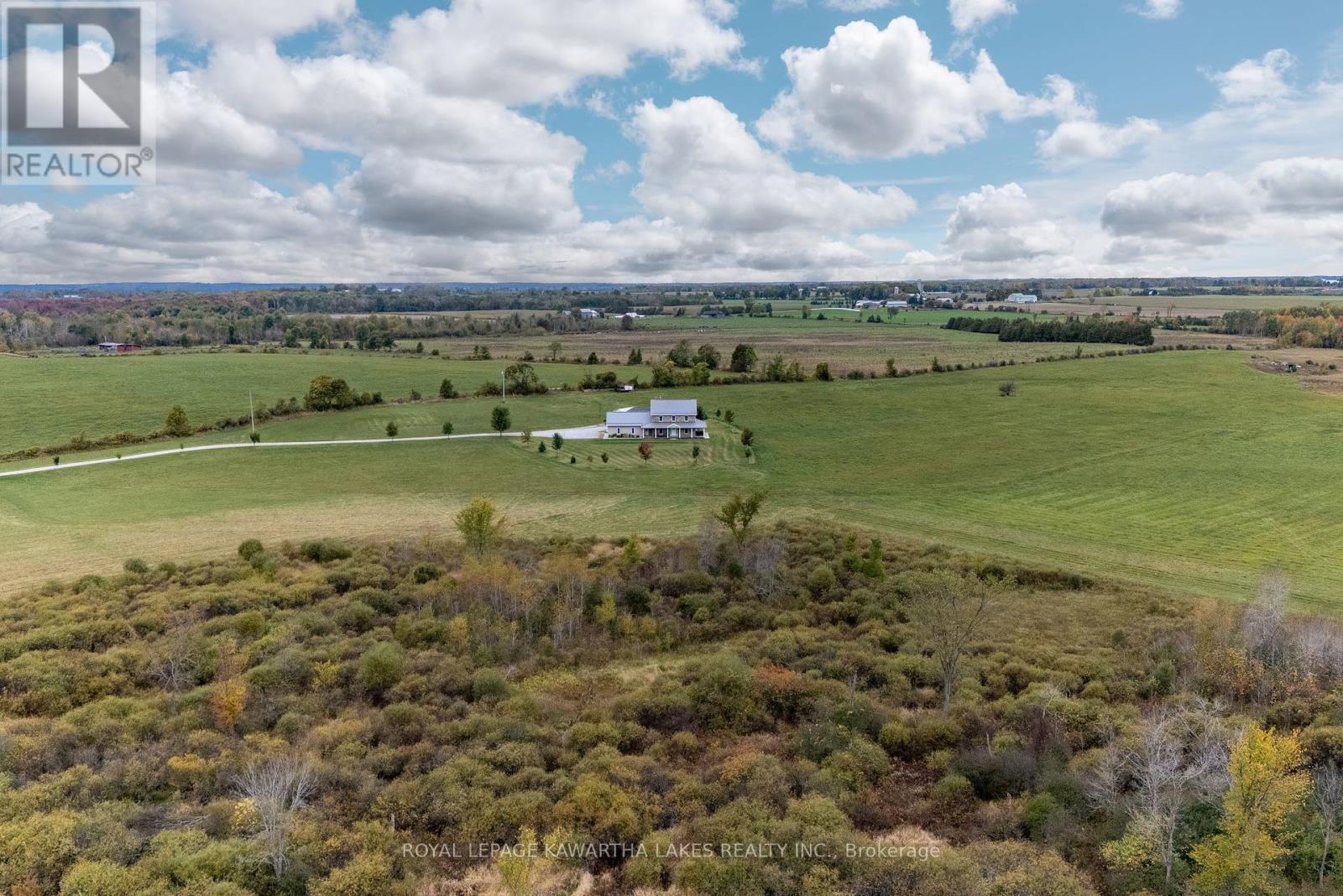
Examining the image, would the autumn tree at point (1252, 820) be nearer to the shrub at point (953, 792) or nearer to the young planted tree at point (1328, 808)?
the young planted tree at point (1328, 808)

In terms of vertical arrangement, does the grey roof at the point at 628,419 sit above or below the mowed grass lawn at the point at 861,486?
above

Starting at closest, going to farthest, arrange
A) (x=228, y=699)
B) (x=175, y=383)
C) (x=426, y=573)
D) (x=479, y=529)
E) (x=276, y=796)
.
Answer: (x=276, y=796) < (x=228, y=699) < (x=426, y=573) < (x=479, y=529) < (x=175, y=383)

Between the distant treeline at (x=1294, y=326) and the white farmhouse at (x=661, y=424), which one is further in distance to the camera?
the distant treeline at (x=1294, y=326)

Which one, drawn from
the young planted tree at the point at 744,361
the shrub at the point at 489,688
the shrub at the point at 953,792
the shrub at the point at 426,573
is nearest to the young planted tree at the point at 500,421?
the shrub at the point at 426,573

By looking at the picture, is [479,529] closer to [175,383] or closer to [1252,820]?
[1252,820]

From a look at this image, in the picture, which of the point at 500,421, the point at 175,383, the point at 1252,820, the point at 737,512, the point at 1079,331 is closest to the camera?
the point at 1252,820

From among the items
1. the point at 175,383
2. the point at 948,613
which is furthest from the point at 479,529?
the point at 175,383

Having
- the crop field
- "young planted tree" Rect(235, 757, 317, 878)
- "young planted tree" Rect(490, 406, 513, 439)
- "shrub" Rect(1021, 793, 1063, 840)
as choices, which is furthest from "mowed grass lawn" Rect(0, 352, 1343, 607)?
the crop field
